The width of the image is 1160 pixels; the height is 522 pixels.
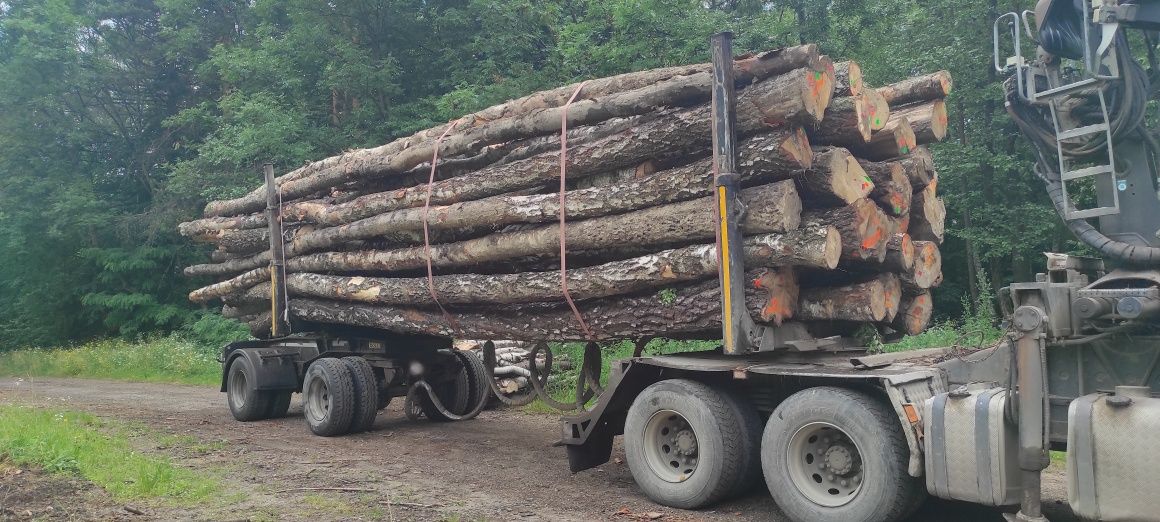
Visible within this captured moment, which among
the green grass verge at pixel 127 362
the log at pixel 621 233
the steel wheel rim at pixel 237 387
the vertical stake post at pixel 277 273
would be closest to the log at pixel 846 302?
the log at pixel 621 233

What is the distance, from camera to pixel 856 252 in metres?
6.11

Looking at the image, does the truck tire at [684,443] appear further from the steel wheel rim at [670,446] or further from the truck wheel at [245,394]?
the truck wheel at [245,394]

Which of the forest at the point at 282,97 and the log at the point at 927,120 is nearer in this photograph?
the log at the point at 927,120

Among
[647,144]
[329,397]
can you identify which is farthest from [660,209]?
[329,397]

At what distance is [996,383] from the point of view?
5312 mm

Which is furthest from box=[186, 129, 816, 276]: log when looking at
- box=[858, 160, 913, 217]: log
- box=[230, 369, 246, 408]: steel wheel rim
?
box=[230, 369, 246, 408]: steel wheel rim

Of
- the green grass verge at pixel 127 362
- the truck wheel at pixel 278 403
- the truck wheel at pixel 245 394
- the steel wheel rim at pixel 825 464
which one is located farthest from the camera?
the green grass verge at pixel 127 362

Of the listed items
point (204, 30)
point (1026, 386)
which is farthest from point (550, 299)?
point (204, 30)

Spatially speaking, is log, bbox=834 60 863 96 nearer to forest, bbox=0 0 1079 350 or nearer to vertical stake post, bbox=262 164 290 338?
forest, bbox=0 0 1079 350

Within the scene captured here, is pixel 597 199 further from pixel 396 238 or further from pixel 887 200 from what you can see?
pixel 396 238

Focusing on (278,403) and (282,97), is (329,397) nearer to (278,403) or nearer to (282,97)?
(278,403)

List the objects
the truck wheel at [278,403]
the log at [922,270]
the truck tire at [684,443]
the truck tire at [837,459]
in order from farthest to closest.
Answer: the truck wheel at [278,403] → the log at [922,270] → the truck tire at [684,443] → the truck tire at [837,459]

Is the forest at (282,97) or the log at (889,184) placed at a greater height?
the forest at (282,97)

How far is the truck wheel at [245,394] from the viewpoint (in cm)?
1118
